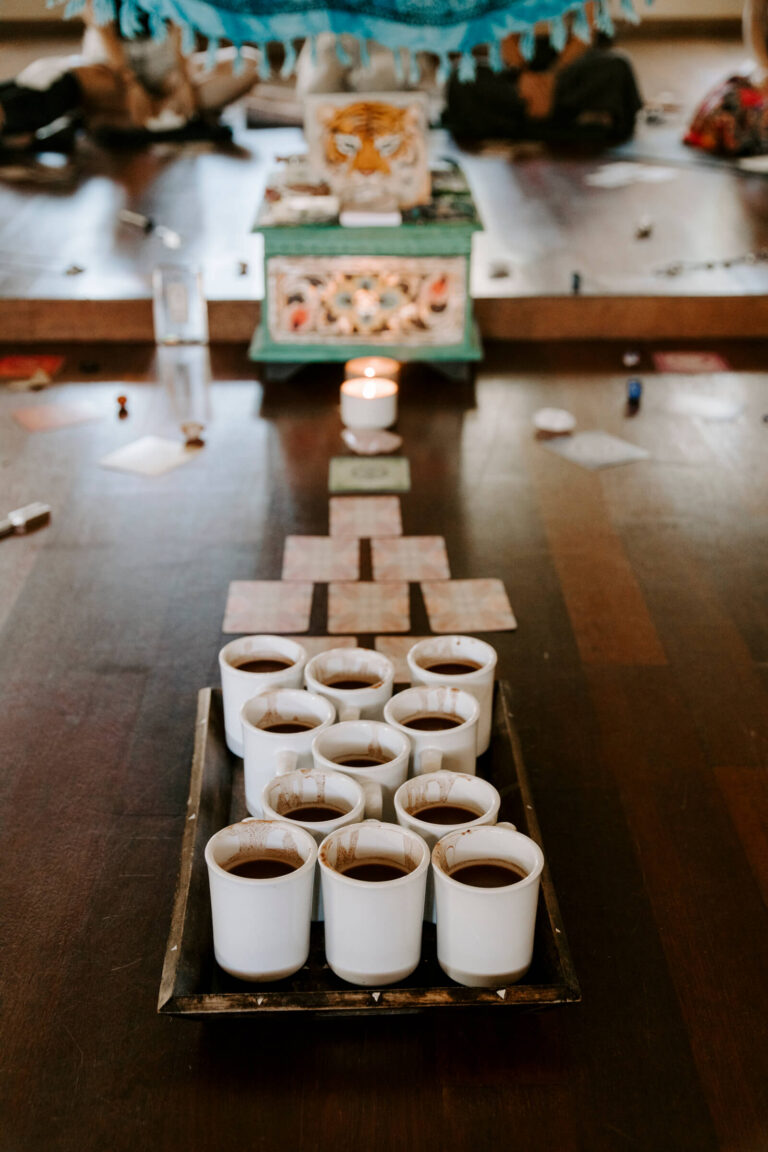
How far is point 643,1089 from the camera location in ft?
4.84

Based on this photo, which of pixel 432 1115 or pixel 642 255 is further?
pixel 642 255

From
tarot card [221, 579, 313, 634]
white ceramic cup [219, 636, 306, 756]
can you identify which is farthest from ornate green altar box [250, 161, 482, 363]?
white ceramic cup [219, 636, 306, 756]

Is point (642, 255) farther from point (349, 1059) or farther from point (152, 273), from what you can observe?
point (349, 1059)

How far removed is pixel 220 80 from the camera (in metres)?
6.55

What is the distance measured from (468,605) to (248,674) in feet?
3.07

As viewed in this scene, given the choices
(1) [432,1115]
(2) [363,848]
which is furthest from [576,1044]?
(2) [363,848]

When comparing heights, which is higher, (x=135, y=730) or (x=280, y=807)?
(x=280, y=807)

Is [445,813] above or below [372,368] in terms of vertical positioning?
above

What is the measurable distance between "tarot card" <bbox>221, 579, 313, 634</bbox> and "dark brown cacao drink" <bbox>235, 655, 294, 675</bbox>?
639 mm

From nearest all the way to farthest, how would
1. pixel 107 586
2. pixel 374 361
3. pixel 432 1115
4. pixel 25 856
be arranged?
pixel 432 1115
pixel 25 856
pixel 107 586
pixel 374 361

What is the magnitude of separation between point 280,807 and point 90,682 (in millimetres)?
896

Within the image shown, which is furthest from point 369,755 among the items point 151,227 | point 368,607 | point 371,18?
point 151,227

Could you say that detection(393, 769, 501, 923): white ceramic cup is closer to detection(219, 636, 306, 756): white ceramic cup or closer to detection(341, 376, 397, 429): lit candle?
detection(219, 636, 306, 756): white ceramic cup

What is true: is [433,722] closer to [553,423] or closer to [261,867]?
[261,867]
